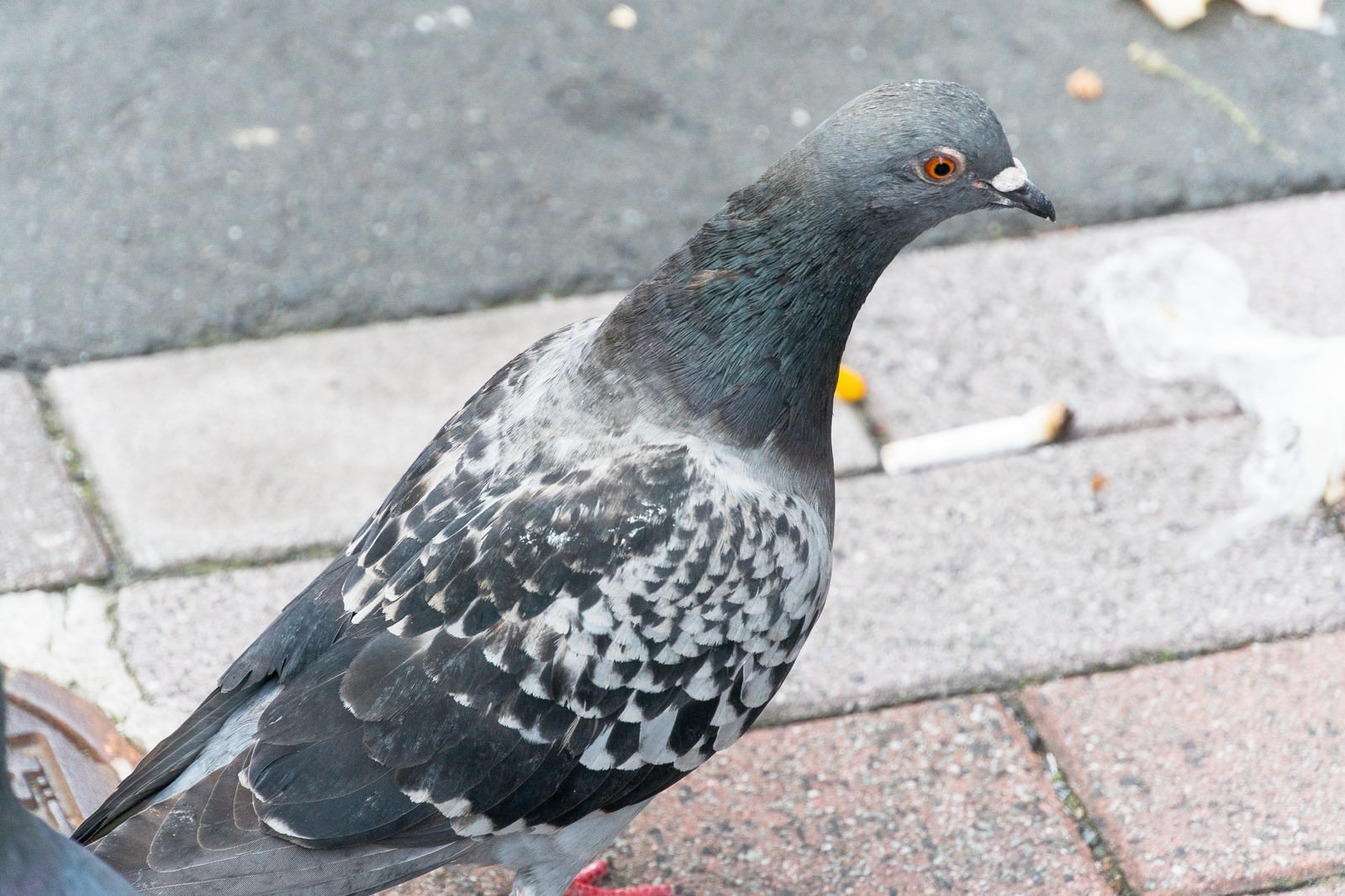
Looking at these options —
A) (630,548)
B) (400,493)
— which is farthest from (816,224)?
(400,493)

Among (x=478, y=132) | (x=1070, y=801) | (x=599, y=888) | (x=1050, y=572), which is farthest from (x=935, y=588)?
(x=478, y=132)

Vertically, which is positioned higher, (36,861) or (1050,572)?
(36,861)

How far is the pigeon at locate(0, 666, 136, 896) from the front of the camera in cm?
212

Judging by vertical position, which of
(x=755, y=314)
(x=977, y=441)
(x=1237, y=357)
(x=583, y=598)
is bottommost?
(x=977, y=441)

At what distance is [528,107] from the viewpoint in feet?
18.2

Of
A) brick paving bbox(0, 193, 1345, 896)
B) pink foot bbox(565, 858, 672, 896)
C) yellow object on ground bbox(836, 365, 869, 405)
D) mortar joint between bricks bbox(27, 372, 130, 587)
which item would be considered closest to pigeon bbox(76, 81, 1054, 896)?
pink foot bbox(565, 858, 672, 896)

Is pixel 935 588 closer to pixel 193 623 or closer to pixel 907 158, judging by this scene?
pixel 907 158

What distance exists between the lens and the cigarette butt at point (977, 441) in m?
4.29

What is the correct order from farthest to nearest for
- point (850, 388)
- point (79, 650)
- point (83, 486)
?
point (850, 388), point (83, 486), point (79, 650)

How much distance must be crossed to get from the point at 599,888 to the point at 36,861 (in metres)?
1.44

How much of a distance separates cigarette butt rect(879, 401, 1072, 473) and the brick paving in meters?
0.05

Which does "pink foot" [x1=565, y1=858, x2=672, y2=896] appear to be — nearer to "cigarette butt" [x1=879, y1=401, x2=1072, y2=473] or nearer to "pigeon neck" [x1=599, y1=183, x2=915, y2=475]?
"pigeon neck" [x1=599, y1=183, x2=915, y2=475]

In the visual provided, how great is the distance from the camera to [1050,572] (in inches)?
157

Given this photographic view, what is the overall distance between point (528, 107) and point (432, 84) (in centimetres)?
38
